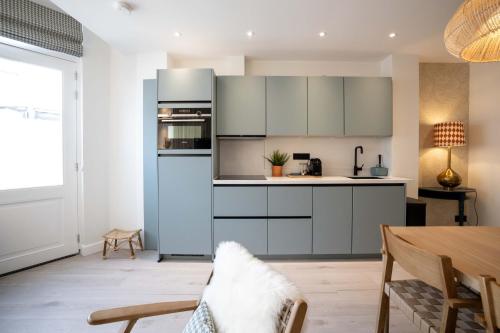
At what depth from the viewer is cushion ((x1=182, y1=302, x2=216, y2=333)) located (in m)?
0.89

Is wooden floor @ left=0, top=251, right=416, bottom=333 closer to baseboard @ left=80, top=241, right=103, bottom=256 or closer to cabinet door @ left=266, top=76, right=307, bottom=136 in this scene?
baseboard @ left=80, top=241, right=103, bottom=256

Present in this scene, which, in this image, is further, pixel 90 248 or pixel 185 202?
pixel 90 248

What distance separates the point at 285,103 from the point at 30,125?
2875 mm

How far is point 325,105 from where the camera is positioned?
3.04 meters

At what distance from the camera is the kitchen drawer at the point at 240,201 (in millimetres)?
2742

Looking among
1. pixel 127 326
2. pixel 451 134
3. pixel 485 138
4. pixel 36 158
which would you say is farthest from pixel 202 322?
pixel 485 138

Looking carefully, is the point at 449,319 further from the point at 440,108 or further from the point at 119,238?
the point at 440,108

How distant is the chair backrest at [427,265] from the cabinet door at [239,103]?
7.01 ft

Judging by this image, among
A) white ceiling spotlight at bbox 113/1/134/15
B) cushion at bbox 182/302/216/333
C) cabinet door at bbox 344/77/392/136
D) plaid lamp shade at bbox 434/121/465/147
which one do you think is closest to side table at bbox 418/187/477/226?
plaid lamp shade at bbox 434/121/465/147

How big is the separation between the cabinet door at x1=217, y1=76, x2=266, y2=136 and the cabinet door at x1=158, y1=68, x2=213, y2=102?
26cm

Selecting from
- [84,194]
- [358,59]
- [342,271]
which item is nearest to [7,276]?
[84,194]

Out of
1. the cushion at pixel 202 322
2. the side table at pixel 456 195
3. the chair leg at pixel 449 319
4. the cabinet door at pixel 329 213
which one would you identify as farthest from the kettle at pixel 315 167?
the cushion at pixel 202 322

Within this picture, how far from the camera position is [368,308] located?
194 cm

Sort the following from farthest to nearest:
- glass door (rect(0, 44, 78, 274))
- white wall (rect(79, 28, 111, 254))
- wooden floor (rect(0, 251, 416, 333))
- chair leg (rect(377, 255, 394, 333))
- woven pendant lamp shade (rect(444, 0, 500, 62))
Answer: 1. white wall (rect(79, 28, 111, 254))
2. glass door (rect(0, 44, 78, 274))
3. wooden floor (rect(0, 251, 416, 333))
4. chair leg (rect(377, 255, 394, 333))
5. woven pendant lamp shade (rect(444, 0, 500, 62))
